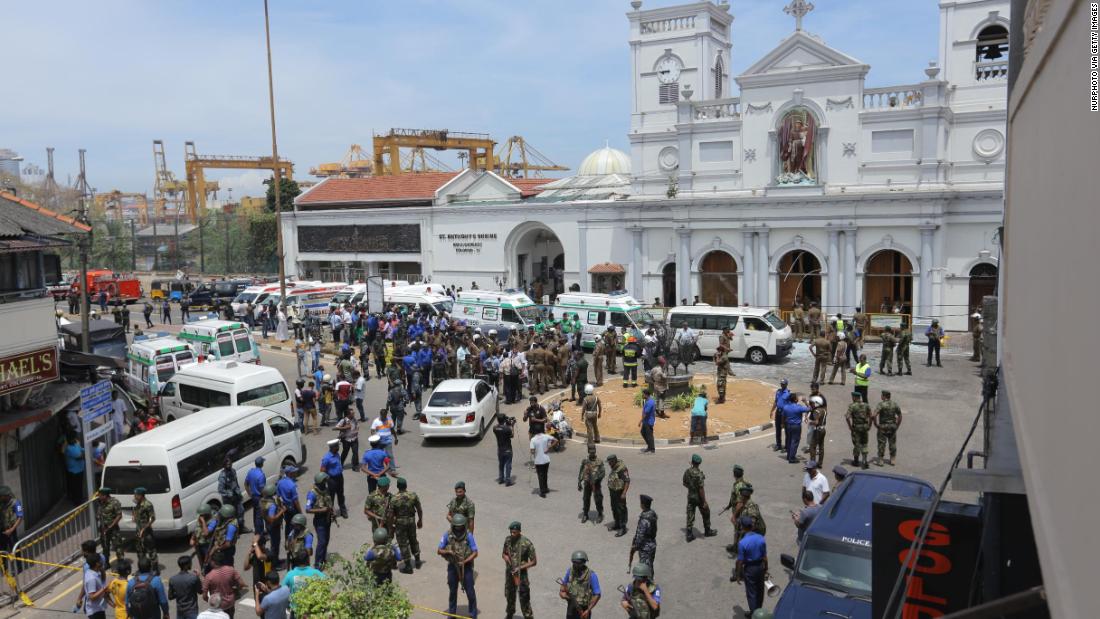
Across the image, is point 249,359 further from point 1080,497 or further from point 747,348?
point 1080,497

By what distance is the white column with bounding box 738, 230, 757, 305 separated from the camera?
1356 inches

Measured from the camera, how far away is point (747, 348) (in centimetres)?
2666

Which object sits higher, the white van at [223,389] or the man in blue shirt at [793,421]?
the white van at [223,389]

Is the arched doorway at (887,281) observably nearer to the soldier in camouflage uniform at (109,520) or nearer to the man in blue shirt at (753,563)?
the man in blue shirt at (753,563)

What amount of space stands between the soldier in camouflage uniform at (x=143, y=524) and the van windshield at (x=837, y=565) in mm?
8903

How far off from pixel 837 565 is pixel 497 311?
22158 mm

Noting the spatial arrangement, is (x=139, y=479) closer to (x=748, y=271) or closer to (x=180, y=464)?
(x=180, y=464)

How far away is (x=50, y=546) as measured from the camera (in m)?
12.5

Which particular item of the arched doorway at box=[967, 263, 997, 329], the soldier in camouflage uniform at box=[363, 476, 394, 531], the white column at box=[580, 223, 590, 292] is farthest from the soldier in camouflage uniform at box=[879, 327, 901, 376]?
the white column at box=[580, 223, 590, 292]

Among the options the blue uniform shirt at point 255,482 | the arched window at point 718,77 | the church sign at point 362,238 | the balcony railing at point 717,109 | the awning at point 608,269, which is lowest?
the blue uniform shirt at point 255,482

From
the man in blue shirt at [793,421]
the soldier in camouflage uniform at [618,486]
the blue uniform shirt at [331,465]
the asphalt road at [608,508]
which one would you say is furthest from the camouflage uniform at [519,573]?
the man in blue shirt at [793,421]

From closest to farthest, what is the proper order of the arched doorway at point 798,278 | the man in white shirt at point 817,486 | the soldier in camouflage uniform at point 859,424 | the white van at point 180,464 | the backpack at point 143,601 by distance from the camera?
Result: the backpack at point 143,601 < the man in white shirt at point 817,486 < the white van at point 180,464 < the soldier in camouflage uniform at point 859,424 < the arched doorway at point 798,278

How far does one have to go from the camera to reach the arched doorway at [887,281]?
1267 inches

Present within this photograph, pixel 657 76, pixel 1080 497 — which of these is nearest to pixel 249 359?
pixel 657 76
